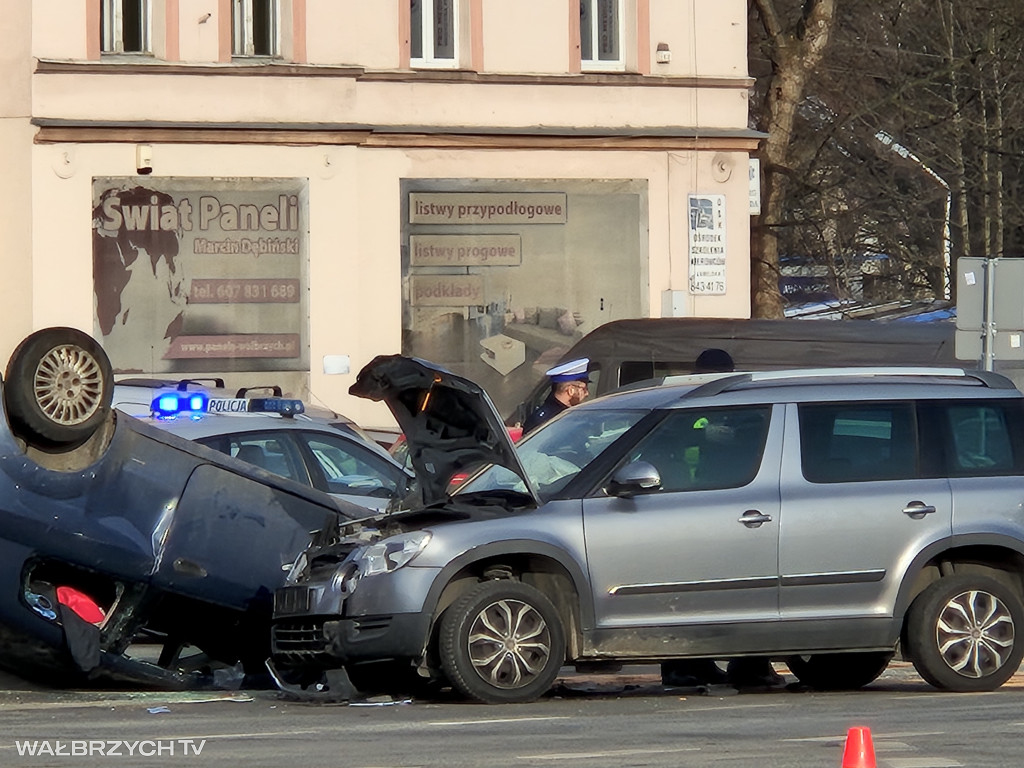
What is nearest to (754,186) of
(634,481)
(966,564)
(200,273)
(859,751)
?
(200,273)

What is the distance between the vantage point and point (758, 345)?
19.4m

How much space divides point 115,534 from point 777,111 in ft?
66.1

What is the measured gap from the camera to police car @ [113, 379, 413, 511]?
41.3 feet

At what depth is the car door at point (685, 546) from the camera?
32.8ft

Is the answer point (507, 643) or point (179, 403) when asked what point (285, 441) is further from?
point (507, 643)

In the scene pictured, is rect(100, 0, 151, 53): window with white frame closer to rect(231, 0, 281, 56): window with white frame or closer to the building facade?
the building facade

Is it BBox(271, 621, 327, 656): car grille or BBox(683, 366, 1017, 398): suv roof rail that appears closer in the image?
BBox(271, 621, 327, 656): car grille

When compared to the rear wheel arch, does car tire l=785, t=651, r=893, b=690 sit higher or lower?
lower

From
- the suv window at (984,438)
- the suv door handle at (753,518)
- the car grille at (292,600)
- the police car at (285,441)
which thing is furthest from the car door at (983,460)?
the police car at (285,441)

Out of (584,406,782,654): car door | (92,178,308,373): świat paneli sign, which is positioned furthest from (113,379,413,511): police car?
(92,178,308,373): świat paneli sign

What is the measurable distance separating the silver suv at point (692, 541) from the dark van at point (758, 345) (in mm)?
8301

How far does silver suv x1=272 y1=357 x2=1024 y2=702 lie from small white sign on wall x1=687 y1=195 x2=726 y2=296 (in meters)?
15.3

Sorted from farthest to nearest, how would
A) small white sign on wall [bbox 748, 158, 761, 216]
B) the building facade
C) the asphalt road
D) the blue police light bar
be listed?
small white sign on wall [bbox 748, 158, 761, 216] < the building facade < the blue police light bar < the asphalt road

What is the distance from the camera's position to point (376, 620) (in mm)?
9773
